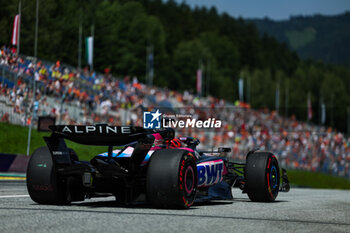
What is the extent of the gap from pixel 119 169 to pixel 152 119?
1824 mm

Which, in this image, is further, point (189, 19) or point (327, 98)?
point (189, 19)

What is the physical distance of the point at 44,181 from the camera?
8.30 m

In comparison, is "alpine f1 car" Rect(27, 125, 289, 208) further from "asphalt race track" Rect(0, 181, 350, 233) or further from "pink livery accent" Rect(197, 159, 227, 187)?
"asphalt race track" Rect(0, 181, 350, 233)

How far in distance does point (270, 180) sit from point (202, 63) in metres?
96.6

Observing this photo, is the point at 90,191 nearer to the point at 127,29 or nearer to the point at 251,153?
the point at 251,153

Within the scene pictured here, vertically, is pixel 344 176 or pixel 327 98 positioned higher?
pixel 327 98

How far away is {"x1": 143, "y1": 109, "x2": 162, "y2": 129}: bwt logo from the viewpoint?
9.68 metres

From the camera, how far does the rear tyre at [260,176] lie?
10.0 metres

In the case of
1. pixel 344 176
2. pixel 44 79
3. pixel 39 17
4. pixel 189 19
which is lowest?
pixel 344 176

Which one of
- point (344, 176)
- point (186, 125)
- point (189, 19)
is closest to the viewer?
point (186, 125)

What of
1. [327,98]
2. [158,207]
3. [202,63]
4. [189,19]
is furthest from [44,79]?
[189,19]

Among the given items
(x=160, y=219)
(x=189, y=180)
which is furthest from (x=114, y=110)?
(x=160, y=219)

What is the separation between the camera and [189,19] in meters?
146

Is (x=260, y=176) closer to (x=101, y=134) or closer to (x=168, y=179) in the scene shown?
(x=168, y=179)
